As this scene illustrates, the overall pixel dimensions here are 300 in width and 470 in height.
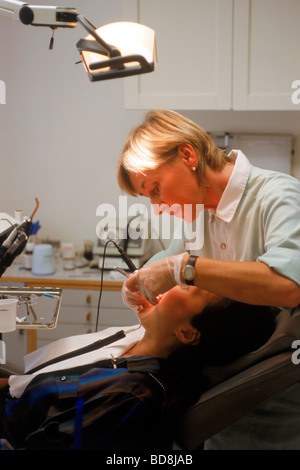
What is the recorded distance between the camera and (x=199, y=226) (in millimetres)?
1532

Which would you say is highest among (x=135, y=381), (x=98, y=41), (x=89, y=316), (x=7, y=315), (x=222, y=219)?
(x=98, y=41)

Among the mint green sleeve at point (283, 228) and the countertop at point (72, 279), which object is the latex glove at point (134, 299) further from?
→ the countertop at point (72, 279)

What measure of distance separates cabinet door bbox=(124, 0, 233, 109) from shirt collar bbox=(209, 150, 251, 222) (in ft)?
4.20

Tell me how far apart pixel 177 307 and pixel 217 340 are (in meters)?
0.15

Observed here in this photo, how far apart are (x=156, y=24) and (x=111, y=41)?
1.42m

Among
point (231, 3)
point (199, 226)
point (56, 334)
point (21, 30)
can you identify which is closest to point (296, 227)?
point (199, 226)

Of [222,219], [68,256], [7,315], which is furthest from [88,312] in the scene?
[222,219]

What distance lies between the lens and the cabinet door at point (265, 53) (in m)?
2.45

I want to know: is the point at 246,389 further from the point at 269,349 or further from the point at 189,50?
the point at 189,50

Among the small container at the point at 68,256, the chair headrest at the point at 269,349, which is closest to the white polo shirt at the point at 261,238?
the chair headrest at the point at 269,349

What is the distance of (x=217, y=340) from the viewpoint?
130cm

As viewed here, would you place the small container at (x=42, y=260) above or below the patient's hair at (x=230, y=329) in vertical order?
below

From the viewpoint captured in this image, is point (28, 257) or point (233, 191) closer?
point (233, 191)

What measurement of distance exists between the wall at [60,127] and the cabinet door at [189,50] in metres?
0.41
